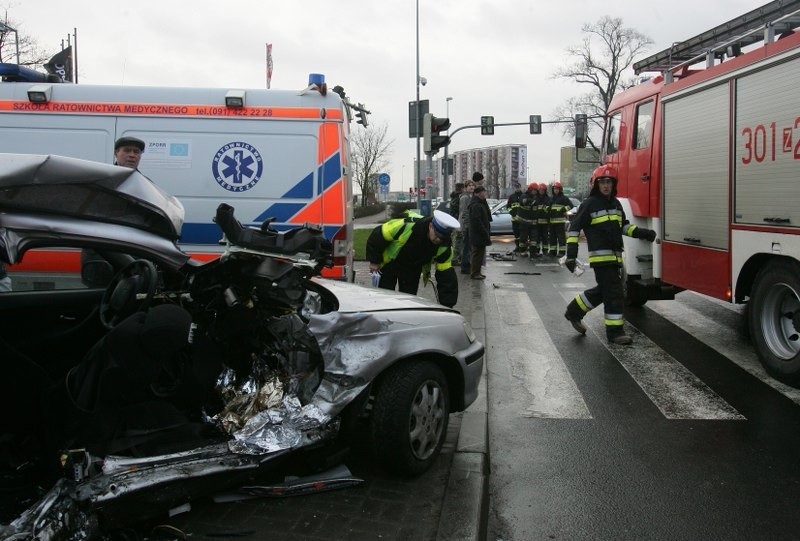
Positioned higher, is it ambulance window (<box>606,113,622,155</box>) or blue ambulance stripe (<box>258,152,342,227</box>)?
ambulance window (<box>606,113,622,155</box>)

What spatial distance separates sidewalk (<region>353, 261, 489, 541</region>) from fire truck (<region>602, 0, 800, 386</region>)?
8.58 ft

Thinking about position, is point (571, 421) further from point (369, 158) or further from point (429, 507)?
point (369, 158)

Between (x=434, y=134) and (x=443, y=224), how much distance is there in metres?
5.96

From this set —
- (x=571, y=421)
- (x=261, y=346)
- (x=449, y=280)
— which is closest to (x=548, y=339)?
(x=449, y=280)

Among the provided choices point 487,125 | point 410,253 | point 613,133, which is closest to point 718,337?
point 613,133

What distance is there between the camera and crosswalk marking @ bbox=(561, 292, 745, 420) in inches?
200

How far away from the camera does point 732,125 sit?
20.7ft

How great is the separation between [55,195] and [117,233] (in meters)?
0.28

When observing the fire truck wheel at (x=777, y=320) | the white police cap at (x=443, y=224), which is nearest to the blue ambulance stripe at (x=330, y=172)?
the white police cap at (x=443, y=224)

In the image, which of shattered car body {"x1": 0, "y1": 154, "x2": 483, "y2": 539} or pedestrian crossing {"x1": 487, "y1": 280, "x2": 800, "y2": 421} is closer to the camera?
shattered car body {"x1": 0, "y1": 154, "x2": 483, "y2": 539}

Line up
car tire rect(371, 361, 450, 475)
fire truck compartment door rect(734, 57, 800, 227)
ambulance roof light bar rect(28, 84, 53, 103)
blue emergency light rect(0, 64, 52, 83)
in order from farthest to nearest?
1. blue emergency light rect(0, 64, 52, 83)
2. ambulance roof light bar rect(28, 84, 53, 103)
3. fire truck compartment door rect(734, 57, 800, 227)
4. car tire rect(371, 361, 450, 475)

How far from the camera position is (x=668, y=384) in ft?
19.1

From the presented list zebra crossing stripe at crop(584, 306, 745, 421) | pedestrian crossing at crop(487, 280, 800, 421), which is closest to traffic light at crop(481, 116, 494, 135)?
pedestrian crossing at crop(487, 280, 800, 421)

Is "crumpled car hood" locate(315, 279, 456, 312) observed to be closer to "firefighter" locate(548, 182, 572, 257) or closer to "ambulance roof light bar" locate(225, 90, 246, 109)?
"ambulance roof light bar" locate(225, 90, 246, 109)
